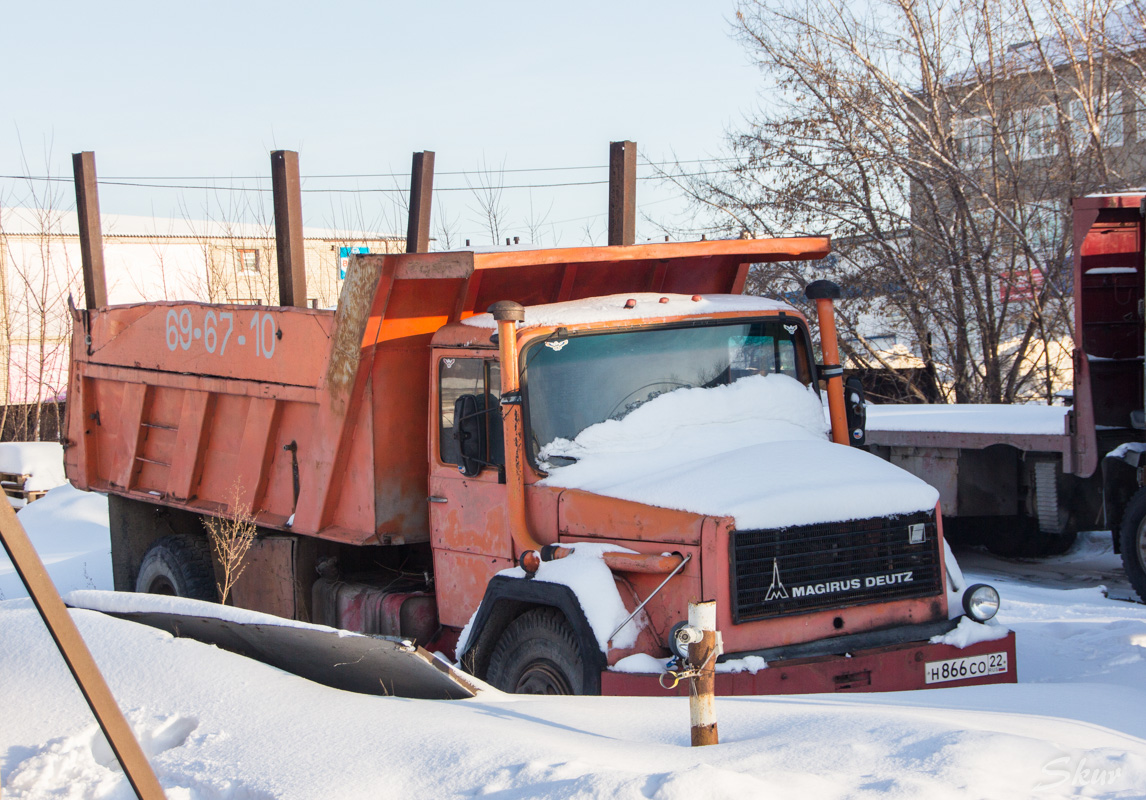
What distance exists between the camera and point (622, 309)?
17.6 ft

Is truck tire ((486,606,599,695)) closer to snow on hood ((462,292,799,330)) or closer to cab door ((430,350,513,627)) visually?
cab door ((430,350,513,627))

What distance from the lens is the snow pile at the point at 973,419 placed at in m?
9.30

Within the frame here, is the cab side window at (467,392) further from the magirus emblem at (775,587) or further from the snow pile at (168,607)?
the magirus emblem at (775,587)

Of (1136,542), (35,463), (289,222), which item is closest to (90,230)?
(289,222)

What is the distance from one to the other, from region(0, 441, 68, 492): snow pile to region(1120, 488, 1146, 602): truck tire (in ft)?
46.0

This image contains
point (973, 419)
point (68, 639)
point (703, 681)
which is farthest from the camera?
point (973, 419)

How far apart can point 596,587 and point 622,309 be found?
4.97 feet

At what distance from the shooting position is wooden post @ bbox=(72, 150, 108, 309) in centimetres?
930

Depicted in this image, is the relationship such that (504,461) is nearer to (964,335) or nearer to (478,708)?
(478,708)

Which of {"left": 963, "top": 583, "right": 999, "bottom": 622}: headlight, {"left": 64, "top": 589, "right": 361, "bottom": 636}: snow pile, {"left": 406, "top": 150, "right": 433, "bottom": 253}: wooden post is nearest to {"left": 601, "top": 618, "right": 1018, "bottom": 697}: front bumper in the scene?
{"left": 963, "top": 583, "right": 999, "bottom": 622}: headlight

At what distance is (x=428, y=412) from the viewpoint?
584cm

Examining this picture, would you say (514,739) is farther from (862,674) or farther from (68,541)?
(68,541)

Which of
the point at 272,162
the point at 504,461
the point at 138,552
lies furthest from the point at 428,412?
the point at 138,552

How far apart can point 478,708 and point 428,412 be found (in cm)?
217
